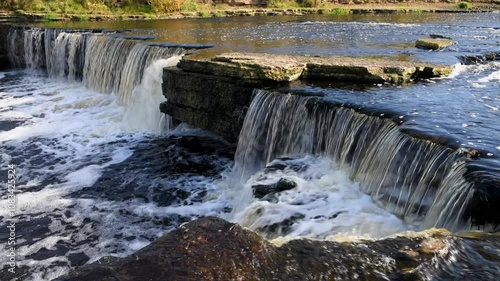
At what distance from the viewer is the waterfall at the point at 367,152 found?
18.2ft

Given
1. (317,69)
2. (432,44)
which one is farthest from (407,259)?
(432,44)

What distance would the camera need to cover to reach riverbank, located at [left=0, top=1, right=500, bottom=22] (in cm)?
3002

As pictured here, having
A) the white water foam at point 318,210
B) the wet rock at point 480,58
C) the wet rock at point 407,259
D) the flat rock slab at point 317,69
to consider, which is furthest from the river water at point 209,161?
the flat rock slab at point 317,69

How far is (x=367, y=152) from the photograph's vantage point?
718 cm

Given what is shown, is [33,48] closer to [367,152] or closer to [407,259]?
[367,152]

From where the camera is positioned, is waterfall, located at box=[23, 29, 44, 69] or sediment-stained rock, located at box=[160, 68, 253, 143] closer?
sediment-stained rock, located at box=[160, 68, 253, 143]

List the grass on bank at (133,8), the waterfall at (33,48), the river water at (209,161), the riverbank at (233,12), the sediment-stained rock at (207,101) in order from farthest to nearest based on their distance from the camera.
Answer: the grass on bank at (133,8)
the riverbank at (233,12)
the waterfall at (33,48)
the sediment-stained rock at (207,101)
the river water at (209,161)

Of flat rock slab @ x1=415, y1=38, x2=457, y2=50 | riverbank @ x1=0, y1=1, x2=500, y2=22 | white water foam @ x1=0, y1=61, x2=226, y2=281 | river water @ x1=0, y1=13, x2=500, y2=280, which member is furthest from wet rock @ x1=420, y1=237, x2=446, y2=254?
riverbank @ x1=0, y1=1, x2=500, y2=22

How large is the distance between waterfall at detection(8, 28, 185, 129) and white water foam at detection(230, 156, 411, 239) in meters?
6.44

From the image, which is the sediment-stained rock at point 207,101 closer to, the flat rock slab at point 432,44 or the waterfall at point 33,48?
the flat rock slab at point 432,44

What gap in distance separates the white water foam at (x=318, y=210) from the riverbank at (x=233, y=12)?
26.3m

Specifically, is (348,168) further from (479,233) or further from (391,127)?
(479,233)

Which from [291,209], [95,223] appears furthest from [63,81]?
[291,209]

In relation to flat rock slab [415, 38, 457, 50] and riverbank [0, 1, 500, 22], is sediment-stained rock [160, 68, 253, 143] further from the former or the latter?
riverbank [0, 1, 500, 22]
